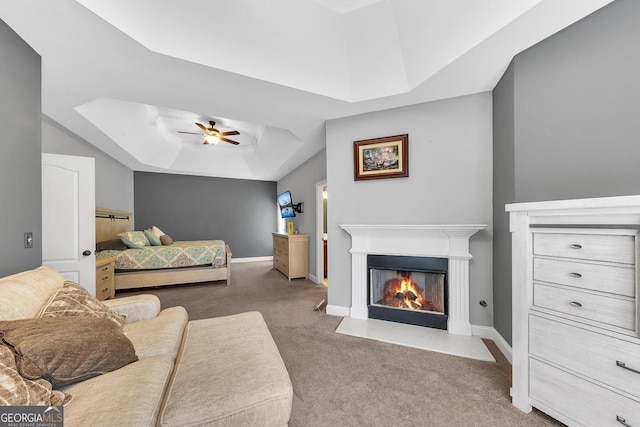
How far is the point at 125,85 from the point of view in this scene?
7.64 ft

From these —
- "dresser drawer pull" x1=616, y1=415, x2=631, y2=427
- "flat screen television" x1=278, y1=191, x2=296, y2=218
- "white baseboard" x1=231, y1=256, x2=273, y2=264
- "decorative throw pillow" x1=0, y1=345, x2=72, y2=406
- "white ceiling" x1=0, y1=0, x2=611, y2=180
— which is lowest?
"white baseboard" x1=231, y1=256, x2=273, y2=264

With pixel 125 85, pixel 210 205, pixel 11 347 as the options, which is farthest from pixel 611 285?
pixel 210 205

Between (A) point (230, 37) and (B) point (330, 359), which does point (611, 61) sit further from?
(B) point (330, 359)

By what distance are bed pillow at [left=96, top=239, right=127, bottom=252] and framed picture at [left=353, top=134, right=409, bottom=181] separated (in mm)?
4562

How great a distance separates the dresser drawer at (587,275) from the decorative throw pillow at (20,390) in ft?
7.87

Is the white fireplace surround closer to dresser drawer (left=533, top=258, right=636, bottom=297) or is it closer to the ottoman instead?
dresser drawer (left=533, top=258, right=636, bottom=297)

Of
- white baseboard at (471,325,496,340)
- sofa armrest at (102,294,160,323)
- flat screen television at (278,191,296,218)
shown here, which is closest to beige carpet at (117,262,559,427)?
white baseboard at (471,325,496,340)

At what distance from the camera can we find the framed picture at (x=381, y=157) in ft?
8.78

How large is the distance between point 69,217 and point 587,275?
407 cm

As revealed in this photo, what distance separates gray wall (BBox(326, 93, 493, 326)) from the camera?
2.41m

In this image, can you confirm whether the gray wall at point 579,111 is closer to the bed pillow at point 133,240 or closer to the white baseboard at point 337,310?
the white baseboard at point 337,310

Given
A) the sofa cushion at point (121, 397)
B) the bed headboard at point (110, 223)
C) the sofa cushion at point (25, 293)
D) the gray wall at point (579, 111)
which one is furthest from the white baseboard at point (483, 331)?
the bed headboard at point (110, 223)

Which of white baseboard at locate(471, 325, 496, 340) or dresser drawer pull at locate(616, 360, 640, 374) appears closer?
dresser drawer pull at locate(616, 360, 640, 374)

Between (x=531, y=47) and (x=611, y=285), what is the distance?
1753 mm
